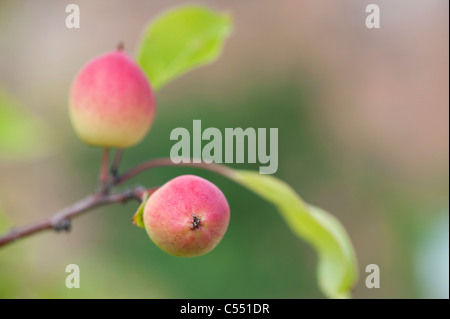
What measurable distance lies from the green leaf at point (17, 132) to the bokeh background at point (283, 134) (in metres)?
1.04

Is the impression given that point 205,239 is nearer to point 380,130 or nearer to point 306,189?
point 306,189

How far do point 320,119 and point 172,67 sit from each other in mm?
3079

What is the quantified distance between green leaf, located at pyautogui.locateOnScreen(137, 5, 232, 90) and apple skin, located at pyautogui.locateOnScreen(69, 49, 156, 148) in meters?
0.10

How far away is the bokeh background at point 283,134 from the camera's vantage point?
7.95 ft

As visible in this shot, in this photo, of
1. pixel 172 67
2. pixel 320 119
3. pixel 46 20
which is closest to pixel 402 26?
pixel 320 119

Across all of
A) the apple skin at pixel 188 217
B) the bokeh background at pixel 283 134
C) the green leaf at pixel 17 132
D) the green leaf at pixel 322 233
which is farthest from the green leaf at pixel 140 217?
the bokeh background at pixel 283 134

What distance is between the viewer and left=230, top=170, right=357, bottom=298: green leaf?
1.51 ft

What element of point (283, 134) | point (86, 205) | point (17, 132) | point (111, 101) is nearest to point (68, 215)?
point (86, 205)

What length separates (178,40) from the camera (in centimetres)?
55

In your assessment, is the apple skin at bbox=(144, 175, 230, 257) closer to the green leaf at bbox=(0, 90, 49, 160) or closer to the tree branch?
the tree branch

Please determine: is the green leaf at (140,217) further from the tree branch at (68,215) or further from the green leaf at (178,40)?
the green leaf at (178,40)

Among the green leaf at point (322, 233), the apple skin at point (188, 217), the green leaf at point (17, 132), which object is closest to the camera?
the apple skin at point (188, 217)

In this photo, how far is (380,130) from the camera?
3719mm
